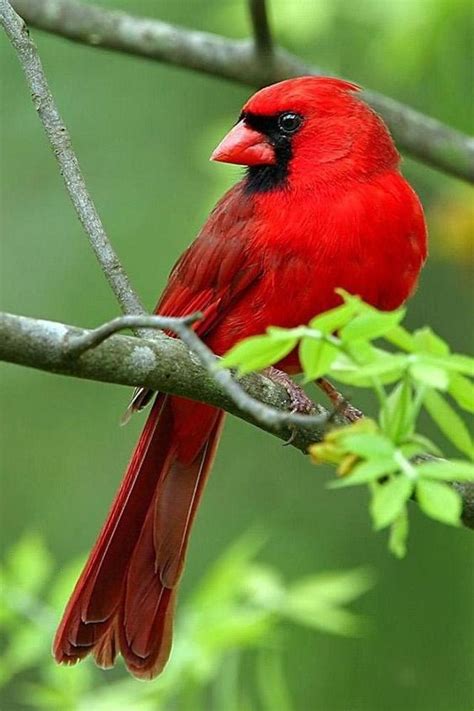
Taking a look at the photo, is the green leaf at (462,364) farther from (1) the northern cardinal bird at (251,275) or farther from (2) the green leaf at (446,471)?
(1) the northern cardinal bird at (251,275)

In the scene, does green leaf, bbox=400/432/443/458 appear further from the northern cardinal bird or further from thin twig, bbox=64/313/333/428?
the northern cardinal bird

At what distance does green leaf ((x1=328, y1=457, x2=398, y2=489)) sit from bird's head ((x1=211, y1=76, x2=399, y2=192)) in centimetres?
151

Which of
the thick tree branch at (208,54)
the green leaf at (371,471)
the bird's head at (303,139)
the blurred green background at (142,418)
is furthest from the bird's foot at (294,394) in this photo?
the blurred green background at (142,418)

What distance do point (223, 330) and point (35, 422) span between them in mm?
2787

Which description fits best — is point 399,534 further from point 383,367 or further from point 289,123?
point 289,123

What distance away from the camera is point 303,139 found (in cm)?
321

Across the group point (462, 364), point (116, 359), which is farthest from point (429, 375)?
point (116, 359)

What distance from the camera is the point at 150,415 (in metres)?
3.16

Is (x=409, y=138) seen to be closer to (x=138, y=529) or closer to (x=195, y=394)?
(x=138, y=529)

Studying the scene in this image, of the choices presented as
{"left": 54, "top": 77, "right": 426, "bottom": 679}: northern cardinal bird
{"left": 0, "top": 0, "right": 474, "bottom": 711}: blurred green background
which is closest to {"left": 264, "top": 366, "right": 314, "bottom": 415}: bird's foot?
{"left": 54, "top": 77, "right": 426, "bottom": 679}: northern cardinal bird

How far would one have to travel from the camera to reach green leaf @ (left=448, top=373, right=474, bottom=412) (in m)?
1.81

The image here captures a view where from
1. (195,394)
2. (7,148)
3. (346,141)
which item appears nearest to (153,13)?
(7,148)

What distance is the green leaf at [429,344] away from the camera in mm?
1792

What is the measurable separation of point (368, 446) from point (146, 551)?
1479mm
